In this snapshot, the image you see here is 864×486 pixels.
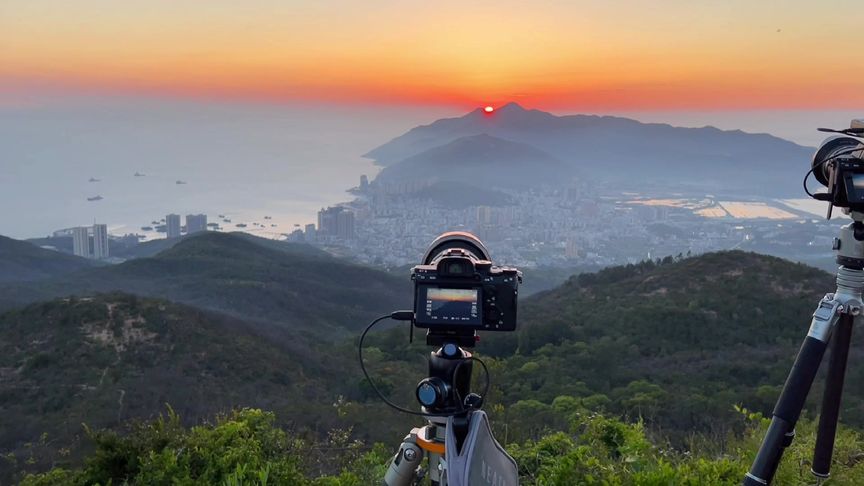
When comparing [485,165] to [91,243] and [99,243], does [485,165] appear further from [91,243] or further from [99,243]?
[91,243]

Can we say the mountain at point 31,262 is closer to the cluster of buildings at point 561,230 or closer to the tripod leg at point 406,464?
the cluster of buildings at point 561,230

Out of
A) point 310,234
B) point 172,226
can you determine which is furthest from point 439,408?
point 172,226

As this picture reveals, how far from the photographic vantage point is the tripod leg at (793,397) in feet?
5.95

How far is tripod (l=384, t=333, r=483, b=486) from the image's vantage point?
1674 mm

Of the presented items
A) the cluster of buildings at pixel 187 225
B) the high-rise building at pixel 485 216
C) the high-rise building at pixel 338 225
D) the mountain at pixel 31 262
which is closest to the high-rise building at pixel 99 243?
the mountain at pixel 31 262

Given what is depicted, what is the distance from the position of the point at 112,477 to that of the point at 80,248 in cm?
4983

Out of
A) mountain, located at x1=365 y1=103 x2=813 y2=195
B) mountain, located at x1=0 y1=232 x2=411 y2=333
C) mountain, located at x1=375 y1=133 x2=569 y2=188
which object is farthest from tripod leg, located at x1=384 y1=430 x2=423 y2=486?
mountain, located at x1=375 y1=133 x2=569 y2=188

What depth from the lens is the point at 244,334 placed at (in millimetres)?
16266

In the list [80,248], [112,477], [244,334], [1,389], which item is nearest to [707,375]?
[244,334]

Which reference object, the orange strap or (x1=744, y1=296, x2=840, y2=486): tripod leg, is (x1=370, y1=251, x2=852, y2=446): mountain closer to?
A: (x1=744, y1=296, x2=840, y2=486): tripod leg

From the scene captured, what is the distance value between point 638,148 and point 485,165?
22.1 m

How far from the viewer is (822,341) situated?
1826mm

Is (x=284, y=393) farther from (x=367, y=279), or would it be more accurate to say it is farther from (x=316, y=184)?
(x=316, y=184)

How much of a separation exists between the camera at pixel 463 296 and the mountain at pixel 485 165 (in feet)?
215
